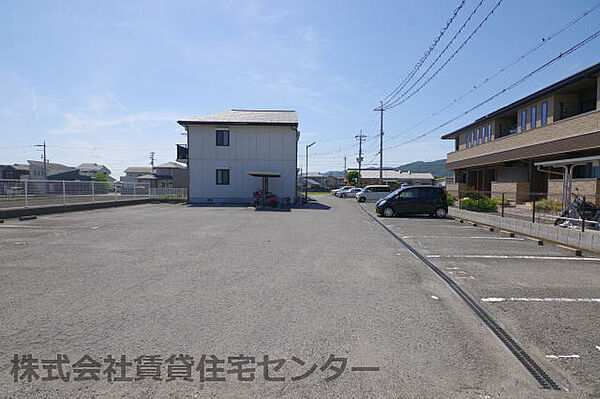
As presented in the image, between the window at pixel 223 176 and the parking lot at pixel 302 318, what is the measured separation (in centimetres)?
1636

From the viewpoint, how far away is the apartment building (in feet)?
40.5

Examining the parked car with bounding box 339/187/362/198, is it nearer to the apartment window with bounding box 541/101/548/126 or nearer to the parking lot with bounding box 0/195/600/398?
the apartment window with bounding box 541/101/548/126

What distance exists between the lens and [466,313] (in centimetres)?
378

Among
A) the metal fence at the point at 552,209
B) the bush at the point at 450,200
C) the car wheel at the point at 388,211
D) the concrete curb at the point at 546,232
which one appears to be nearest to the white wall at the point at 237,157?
the car wheel at the point at 388,211

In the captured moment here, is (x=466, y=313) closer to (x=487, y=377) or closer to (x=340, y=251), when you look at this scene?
(x=487, y=377)

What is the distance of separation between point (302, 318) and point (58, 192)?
52.9 ft

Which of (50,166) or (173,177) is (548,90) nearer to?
(173,177)

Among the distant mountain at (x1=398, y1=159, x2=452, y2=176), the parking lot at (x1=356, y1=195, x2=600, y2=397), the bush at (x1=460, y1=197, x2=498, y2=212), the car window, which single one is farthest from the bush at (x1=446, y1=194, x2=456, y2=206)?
the distant mountain at (x1=398, y1=159, x2=452, y2=176)

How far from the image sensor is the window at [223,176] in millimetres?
23359

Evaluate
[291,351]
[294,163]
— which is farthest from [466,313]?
[294,163]

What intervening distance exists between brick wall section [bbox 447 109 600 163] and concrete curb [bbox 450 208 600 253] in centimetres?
574

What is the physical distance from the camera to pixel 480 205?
12812mm

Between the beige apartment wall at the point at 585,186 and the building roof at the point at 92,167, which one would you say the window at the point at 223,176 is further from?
the building roof at the point at 92,167

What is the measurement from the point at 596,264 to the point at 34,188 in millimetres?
18539
